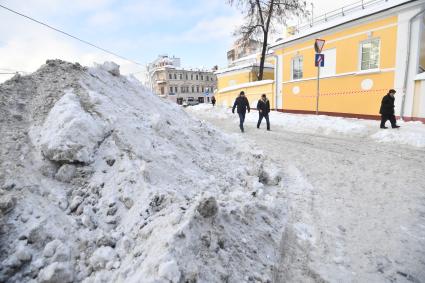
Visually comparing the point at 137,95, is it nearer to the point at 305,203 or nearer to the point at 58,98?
the point at 58,98

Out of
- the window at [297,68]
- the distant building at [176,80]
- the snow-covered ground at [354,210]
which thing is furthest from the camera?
the distant building at [176,80]

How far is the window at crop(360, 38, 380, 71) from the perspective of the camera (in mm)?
12008

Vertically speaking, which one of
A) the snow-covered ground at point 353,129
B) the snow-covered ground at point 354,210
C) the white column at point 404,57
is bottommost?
the snow-covered ground at point 354,210

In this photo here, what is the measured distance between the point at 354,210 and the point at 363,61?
11303 millimetres

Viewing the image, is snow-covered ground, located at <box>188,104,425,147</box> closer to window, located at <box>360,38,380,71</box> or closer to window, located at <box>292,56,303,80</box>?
window, located at <box>360,38,380,71</box>

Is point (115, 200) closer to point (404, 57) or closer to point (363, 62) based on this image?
point (404, 57)

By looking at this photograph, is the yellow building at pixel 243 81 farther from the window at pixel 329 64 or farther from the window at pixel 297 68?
the window at pixel 329 64

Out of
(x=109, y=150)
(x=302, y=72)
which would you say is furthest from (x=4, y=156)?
(x=302, y=72)

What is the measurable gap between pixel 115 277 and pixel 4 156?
7.61 ft

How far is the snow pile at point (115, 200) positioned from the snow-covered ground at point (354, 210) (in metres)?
0.33

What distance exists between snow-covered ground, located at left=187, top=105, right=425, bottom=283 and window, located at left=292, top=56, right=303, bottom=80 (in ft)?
29.6

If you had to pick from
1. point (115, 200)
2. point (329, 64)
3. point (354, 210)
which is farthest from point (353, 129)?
point (115, 200)

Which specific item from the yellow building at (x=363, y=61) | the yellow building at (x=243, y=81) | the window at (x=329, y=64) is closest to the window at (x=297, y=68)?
the yellow building at (x=363, y=61)

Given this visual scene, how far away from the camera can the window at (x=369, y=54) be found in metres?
12.0
